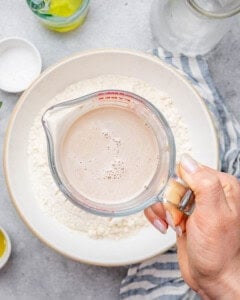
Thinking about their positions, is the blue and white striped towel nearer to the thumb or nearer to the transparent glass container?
the transparent glass container

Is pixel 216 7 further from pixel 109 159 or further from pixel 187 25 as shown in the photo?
pixel 109 159

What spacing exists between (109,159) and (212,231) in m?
0.22

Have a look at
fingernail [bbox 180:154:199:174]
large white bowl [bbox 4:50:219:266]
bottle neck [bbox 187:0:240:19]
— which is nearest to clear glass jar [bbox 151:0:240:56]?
bottle neck [bbox 187:0:240:19]

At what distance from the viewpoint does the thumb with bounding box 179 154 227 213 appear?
0.68 meters

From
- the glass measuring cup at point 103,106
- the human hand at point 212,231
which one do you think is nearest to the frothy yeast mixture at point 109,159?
the glass measuring cup at point 103,106

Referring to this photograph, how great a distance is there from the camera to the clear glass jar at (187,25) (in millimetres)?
963

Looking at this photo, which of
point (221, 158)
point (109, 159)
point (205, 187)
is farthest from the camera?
point (221, 158)

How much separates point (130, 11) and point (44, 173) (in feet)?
1.05

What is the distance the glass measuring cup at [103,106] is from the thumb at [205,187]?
0.11 meters

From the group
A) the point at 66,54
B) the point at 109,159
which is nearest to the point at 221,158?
the point at 109,159

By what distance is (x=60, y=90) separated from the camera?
929 mm

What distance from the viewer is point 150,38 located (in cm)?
103

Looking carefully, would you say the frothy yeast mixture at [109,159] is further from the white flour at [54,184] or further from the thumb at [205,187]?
the thumb at [205,187]

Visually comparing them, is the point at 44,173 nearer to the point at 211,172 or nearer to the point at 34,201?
the point at 34,201
